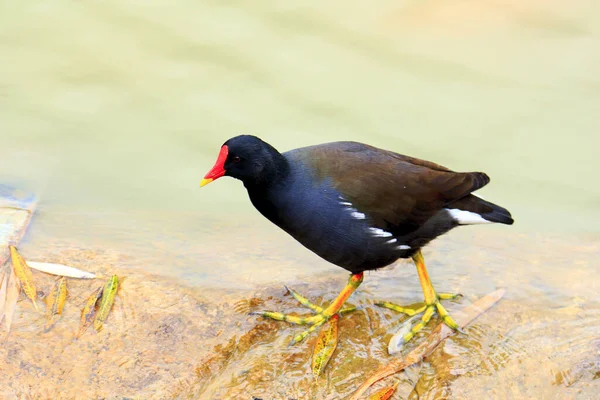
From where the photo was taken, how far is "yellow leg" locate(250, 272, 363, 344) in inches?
147

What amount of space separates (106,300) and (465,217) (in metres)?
1.82

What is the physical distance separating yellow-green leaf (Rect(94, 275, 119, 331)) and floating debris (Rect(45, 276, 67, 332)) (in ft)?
0.58

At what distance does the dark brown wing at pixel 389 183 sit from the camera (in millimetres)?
3816

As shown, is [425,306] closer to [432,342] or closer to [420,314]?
[420,314]

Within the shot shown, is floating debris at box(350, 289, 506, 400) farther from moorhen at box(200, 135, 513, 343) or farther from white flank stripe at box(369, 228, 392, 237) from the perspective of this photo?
white flank stripe at box(369, 228, 392, 237)

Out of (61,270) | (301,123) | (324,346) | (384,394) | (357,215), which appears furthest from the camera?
(301,123)

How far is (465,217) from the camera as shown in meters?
3.98

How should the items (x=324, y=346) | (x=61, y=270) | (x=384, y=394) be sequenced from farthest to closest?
(x=61, y=270) < (x=324, y=346) < (x=384, y=394)

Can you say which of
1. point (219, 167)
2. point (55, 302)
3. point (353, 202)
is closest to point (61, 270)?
point (55, 302)

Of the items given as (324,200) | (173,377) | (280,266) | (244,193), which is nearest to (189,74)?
(244,193)

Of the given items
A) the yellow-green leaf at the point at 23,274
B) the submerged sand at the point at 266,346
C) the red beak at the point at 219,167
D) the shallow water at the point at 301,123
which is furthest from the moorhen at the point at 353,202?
the yellow-green leaf at the point at 23,274

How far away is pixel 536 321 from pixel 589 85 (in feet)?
10.0

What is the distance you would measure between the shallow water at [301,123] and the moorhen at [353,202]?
274mm

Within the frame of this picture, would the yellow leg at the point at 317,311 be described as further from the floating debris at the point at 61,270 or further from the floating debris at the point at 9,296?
the floating debris at the point at 9,296
